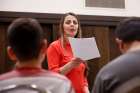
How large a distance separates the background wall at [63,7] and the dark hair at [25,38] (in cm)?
271

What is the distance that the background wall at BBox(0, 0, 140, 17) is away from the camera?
157 inches

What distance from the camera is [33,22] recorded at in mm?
1337

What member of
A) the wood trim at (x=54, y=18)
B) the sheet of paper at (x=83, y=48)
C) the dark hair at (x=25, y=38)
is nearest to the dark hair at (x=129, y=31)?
the dark hair at (x=25, y=38)

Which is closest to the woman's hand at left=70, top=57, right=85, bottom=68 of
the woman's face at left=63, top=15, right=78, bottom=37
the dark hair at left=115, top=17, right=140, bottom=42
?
the woman's face at left=63, top=15, right=78, bottom=37

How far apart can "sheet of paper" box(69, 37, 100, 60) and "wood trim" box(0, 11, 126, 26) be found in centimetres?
163

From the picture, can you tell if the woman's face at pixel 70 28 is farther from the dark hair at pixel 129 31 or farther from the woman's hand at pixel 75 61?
the dark hair at pixel 129 31

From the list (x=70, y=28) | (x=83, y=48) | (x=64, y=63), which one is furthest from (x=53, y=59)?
(x=70, y=28)

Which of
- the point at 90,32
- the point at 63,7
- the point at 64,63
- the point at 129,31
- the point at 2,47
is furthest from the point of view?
the point at 90,32

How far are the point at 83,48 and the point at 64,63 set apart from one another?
0.23m

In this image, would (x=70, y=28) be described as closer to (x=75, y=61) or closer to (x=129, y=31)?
(x=75, y=61)

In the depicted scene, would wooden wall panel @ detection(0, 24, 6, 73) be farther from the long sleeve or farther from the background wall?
the long sleeve

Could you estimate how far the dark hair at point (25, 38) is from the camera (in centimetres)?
132

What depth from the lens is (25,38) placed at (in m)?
1.32

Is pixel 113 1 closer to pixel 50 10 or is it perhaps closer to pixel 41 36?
pixel 50 10
